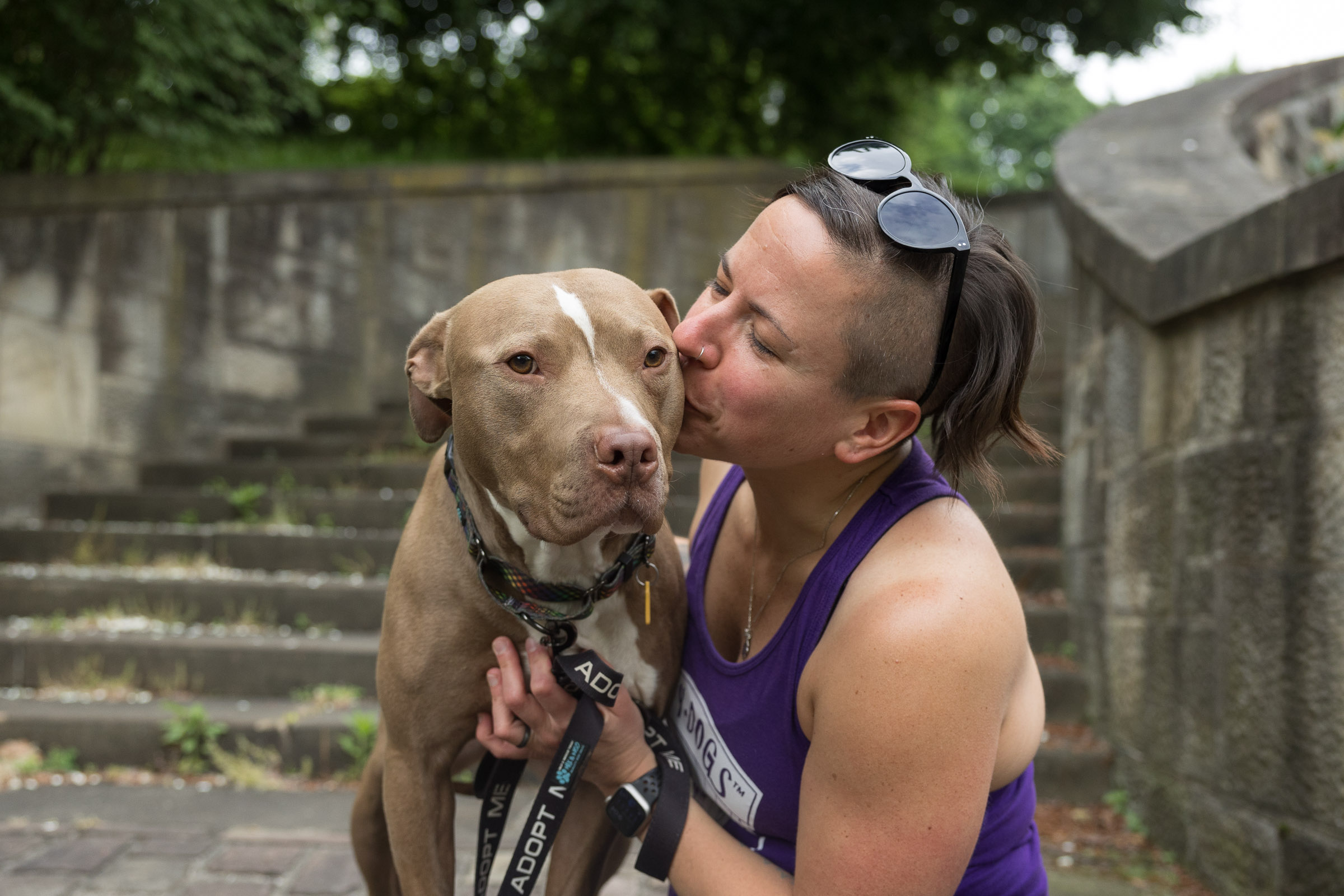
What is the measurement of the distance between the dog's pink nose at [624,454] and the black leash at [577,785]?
0.42 metres

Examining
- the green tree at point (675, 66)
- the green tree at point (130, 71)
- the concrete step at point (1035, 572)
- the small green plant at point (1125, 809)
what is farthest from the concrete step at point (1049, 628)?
the green tree at point (675, 66)

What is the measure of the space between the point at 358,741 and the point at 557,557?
2.27 meters

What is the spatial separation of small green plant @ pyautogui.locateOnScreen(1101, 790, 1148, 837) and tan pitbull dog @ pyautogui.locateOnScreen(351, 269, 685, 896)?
7.01 feet

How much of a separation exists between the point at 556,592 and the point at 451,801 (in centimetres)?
49

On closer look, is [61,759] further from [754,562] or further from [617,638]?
[754,562]

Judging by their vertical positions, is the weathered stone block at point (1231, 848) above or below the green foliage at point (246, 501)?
below

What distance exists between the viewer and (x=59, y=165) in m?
6.01

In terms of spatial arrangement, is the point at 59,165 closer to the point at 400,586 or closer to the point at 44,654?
the point at 44,654

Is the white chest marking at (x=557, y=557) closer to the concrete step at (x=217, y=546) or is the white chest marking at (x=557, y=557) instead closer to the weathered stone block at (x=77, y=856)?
the weathered stone block at (x=77, y=856)

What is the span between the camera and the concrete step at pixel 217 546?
5031 mm

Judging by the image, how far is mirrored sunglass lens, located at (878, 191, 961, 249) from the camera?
1694 millimetres

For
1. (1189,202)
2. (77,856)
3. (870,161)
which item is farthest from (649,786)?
(1189,202)

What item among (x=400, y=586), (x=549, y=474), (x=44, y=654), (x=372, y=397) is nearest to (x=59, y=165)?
(x=372, y=397)

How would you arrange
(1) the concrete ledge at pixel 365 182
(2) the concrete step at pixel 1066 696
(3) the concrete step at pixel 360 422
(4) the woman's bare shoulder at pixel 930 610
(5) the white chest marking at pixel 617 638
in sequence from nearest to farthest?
(4) the woman's bare shoulder at pixel 930 610
(5) the white chest marking at pixel 617 638
(2) the concrete step at pixel 1066 696
(1) the concrete ledge at pixel 365 182
(3) the concrete step at pixel 360 422
